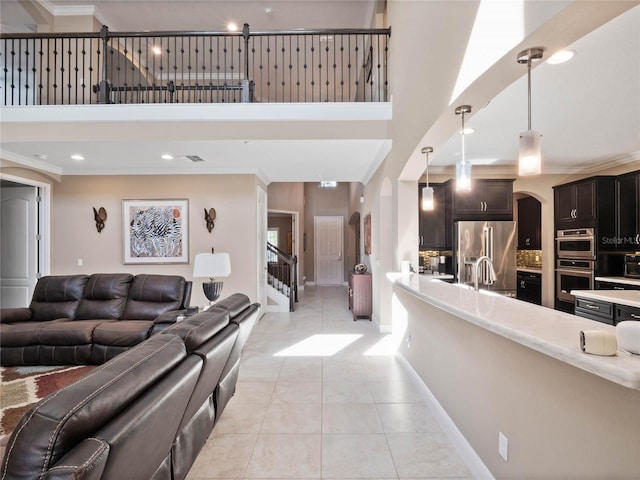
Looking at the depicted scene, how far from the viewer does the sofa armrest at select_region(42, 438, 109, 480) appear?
2.55ft

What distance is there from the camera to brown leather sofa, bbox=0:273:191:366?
343 cm

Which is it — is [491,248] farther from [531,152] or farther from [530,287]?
[531,152]

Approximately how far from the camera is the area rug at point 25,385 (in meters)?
2.50

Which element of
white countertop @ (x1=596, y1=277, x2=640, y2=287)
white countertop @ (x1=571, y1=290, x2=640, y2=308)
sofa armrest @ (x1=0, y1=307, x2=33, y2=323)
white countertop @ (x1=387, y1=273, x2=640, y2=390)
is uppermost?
white countertop @ (x1=387, y1=273, x2=640, y2=390)

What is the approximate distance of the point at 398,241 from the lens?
371cm

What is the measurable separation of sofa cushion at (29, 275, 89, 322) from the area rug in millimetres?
667

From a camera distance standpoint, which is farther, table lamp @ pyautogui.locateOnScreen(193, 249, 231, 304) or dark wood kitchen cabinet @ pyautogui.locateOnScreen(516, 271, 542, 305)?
dark wood kitchen cabinet @ pyautogui.locateOnScreen(516, 271, 542, 305)

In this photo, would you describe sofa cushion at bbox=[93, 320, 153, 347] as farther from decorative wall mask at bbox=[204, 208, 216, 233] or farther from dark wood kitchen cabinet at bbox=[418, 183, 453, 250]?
dark wood kitchen cabinet at bbox=[418, 183, 453, 250]

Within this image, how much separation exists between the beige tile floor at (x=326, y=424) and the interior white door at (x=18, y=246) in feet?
13.8

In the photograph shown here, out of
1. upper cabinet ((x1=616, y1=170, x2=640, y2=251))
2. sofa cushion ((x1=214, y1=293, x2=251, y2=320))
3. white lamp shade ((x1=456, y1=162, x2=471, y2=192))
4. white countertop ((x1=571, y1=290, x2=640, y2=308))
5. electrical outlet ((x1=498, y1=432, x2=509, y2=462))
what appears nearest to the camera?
electrical outlet ((x1=498, y1=432, x2=509, y2=462))

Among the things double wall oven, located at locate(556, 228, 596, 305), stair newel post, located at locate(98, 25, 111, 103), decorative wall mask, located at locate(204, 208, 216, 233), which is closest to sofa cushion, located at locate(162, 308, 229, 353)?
decorative wall mask, located at locate(204, 208, 216, 233)

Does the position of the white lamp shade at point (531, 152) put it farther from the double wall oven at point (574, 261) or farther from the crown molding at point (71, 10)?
the crown molding at point (71, 10)

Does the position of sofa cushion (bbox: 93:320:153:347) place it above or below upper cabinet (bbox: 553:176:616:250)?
below

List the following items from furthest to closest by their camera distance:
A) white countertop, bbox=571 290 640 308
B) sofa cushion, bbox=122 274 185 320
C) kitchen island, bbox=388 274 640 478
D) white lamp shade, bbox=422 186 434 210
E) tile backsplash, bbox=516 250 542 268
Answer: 1. tile backsplash, bbox=516 250 542 268
2. sofa cushion, bbox=122 274 185 320
3. white lamp shade, bbox=422 186 434 210
4. white countertop, bbox=571 290 640 308
5. kitchen island, bbox=388 274 640 478
